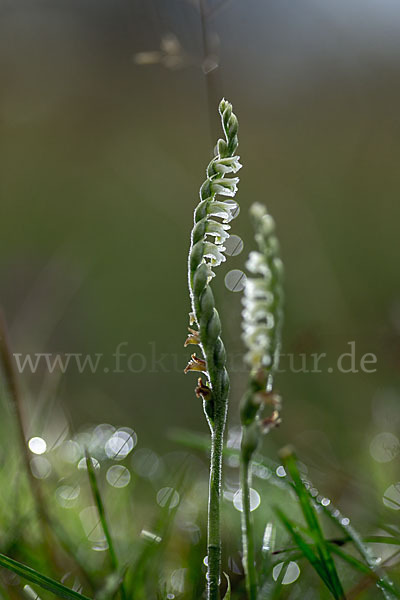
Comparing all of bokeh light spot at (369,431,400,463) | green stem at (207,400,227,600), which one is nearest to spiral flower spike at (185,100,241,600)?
green stem at (207,400,227,600)

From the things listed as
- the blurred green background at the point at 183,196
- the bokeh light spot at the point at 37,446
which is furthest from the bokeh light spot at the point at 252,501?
the bokeh light spot at the point at 37,446

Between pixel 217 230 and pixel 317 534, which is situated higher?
pixel 217 230

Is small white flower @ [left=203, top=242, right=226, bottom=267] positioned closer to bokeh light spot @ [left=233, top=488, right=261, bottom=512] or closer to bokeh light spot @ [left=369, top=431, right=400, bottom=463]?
bokeh light spot @ [left=233, top=488, right=261, bottom=512]

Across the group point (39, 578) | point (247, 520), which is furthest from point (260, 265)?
point (39, 578)

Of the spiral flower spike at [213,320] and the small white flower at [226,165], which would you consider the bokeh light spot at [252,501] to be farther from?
the small white flower at [226,165]

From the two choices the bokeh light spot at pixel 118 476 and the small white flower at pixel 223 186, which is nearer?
the small white flower at pixel 223 186

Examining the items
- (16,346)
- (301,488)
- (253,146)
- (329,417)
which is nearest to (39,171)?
(253,146)

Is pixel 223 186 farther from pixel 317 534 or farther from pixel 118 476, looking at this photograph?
pixel 118 476
